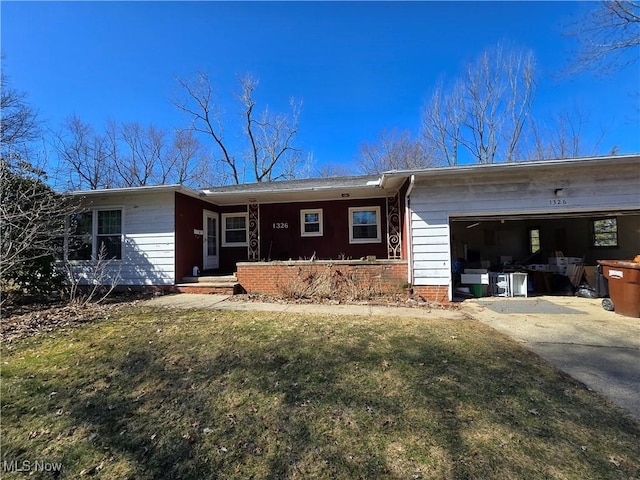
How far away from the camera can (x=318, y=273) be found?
8.84 m

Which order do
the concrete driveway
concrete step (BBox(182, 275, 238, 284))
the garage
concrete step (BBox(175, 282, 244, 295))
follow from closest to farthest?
the concrete driveway
the garage
concrete step (BBox(175, 282, 244, 295))
concrete step (BBox(182, 275, 238, 284))

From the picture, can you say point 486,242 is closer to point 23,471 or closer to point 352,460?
point 352,460

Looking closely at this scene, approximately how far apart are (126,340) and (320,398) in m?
3.25

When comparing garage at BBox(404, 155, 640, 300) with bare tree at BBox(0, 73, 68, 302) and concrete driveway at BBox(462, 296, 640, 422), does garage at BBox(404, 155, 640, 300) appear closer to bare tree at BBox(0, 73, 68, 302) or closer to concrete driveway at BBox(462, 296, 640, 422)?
concrete driveway at BBox(462, 296, 640, 422)

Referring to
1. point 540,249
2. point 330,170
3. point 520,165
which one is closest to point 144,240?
point 520,165

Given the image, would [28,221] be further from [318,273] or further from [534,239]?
[534,239]

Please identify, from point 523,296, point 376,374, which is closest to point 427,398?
point 376,374

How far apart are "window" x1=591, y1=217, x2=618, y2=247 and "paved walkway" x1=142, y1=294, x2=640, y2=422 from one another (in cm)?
400

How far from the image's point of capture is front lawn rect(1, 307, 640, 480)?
2258 mm

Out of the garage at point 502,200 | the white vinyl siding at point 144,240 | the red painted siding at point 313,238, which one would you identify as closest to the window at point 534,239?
the garage at point 502,200

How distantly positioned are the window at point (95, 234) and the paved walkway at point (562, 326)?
2.84 meters

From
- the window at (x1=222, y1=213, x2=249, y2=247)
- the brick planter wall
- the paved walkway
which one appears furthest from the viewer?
the window at (x1=222, y1=213, x2=249, y2=247)

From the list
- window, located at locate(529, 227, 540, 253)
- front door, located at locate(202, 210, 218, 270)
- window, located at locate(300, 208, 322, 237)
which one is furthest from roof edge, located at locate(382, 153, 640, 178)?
window, located at locate(529, 227, 540, 253)

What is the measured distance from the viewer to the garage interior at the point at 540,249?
8.80m
